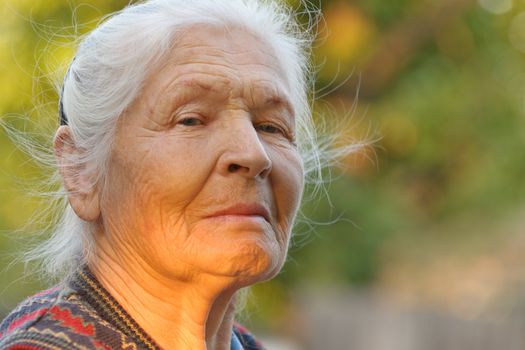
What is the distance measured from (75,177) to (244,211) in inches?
19.8

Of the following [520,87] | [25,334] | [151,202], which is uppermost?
[151,202]

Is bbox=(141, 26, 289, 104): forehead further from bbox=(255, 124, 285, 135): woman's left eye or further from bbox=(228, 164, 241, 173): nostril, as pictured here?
bbox=(228, 164, 241, 173): nostril

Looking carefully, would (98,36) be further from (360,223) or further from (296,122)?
(360,223)

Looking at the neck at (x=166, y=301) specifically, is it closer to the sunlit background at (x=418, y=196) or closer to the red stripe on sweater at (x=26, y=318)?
the red stripe on sweater at (x=26, y=318)

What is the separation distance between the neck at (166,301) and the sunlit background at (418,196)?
649 centimetres

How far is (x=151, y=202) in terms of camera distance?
110 inches

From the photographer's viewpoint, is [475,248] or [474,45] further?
[475,248]

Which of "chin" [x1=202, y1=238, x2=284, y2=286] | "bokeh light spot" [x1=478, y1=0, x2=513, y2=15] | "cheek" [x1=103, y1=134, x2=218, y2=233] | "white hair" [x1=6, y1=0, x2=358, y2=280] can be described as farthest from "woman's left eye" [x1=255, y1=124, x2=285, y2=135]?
"bokeh light spot" [x1=478, y1=0, x2=513, y2=15]

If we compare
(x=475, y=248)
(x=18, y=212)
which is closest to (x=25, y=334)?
(x=18, y=212)

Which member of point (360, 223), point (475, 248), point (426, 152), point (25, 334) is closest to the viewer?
point (25, 334)

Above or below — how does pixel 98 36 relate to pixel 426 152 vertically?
above

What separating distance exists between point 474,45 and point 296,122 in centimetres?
1104

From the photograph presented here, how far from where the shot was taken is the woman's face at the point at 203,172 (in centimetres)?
274

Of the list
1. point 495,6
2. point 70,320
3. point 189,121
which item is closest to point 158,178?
point 189,121
